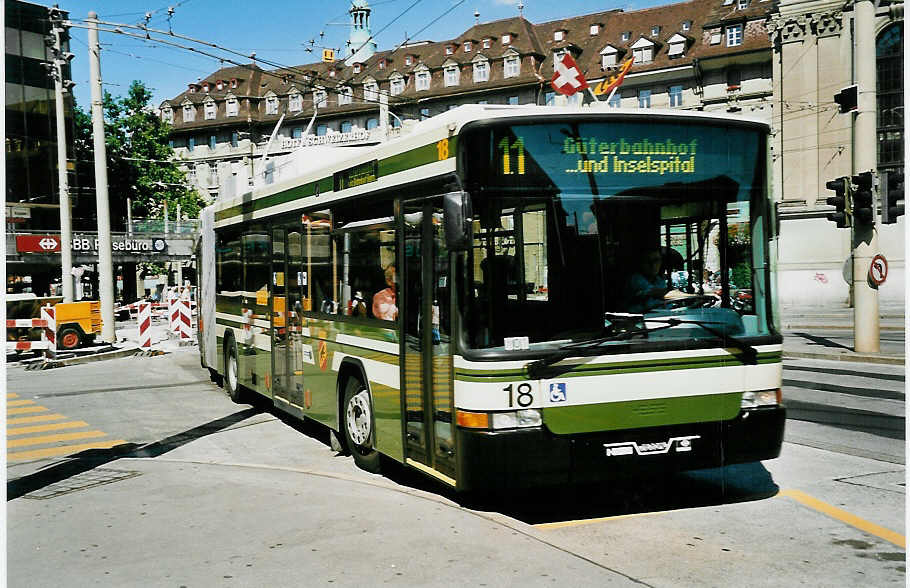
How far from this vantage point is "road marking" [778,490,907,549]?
6.03 m

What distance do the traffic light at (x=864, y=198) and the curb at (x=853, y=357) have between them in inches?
103

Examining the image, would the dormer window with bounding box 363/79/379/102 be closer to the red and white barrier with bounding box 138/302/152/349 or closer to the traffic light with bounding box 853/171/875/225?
the red and white barrier with bounding box 138/302/152/349

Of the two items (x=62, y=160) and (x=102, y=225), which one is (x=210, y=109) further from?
(x=102, y=225)

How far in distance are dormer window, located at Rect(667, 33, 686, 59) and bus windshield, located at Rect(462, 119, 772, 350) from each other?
5670 cm

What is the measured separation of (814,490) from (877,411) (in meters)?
4.84

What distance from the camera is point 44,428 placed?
12008mm

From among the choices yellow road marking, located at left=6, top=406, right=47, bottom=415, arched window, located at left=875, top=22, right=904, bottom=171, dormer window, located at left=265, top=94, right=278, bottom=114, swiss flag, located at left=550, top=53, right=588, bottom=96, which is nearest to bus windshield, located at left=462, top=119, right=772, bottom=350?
swiss flag, located at left=550, top=53, right=588, bottom=96

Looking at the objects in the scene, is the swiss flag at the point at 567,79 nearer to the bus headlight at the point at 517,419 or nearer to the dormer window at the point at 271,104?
the bus headlight at the point at 517,419

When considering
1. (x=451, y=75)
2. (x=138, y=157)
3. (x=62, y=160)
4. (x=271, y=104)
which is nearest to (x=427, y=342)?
(x=62, y=160)

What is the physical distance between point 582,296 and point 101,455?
5.98m

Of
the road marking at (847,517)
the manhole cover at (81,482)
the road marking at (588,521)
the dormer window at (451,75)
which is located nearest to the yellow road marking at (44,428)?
the manhole cover at (81,482)

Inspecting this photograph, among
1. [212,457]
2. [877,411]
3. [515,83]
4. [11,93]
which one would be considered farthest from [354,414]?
[515,83]

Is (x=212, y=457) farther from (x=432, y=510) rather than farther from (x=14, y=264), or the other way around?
(x=14, y=264)

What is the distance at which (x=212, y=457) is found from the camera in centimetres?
970
